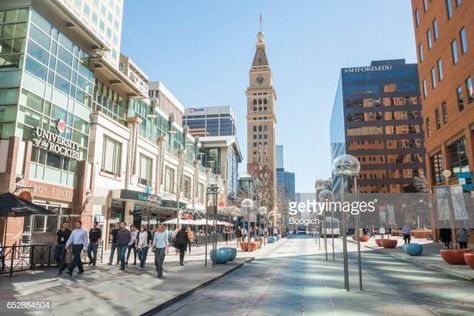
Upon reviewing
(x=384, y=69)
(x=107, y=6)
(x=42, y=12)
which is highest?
(x=384, y=69)

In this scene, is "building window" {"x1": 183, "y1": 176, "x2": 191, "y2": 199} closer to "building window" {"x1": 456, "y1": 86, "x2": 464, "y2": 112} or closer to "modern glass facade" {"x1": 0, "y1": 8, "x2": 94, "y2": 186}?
"modern glass facade" {"x1": 0, "y1": 8, "x2": 94, "y2": 186}

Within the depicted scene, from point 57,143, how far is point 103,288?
17920 millimetres

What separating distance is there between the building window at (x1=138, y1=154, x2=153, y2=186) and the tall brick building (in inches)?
1091

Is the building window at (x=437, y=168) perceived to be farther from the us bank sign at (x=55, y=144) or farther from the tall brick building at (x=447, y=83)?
the us bank sign at (x=55, y=144)

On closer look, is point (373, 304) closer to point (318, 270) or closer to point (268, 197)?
point (318, 270)

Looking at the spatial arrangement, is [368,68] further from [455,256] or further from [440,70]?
[455,256]

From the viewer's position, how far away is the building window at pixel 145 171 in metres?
39.8

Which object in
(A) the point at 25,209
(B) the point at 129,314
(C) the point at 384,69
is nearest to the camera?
(B) the point at 129,314

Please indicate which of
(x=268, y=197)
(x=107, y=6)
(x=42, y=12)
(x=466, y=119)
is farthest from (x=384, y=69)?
(x=42, y=12)

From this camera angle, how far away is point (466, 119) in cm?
2956

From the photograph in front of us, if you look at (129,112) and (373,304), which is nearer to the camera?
(373,304)

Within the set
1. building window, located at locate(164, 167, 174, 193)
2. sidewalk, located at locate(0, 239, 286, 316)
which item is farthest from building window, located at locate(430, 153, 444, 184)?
sidewalk, located at locate(0, 239, 286, 316)

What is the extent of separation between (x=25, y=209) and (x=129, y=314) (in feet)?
28.3

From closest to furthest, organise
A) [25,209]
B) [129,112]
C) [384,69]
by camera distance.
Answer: [25,209]
[129,112]
[384,69]
